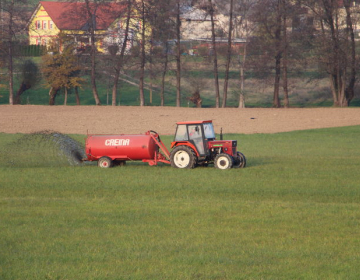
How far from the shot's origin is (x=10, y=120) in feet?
138

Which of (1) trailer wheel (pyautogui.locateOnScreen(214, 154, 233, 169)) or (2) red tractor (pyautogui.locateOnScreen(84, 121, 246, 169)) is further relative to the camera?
(2) red tractor (pyautogui.locateOnScreen(84, 121, 246, 169))

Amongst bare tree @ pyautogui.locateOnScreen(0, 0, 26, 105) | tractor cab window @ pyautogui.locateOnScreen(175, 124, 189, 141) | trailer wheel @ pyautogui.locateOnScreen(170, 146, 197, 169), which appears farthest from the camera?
bare tree @ pyautogui.locateOnScreen(0, 0, 26, 105)

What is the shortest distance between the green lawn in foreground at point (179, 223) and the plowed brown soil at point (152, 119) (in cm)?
1884

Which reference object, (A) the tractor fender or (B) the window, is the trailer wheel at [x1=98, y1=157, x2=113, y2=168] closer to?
(A) the tractor fender

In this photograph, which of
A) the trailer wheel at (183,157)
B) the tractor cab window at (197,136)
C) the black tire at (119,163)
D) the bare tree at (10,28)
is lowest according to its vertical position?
the black tire at (119,163)

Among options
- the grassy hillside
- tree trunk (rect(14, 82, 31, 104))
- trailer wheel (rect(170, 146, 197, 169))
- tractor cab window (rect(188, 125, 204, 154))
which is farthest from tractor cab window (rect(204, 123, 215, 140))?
tree trunk (rect(14, 82, 31, 104))

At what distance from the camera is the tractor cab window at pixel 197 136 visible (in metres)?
19.2

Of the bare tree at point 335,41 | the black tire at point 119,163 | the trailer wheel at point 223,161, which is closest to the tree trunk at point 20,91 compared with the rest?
the bare tree at point 335,41

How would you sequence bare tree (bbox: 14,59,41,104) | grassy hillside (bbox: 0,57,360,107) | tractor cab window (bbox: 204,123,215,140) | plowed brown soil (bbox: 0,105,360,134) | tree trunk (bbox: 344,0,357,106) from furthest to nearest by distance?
bare tree (bbox: 14,59,41,104) < grassy hillside (bbox: 0,57,360,107) < tree trunk (bbox: 344,0,357,106) < plowed brown soil (bbox: 0,105,360,134) < tractor cab window (bbox: 204,123,215,140)

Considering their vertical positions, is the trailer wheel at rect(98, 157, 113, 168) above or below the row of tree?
below

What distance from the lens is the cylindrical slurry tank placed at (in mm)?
19438

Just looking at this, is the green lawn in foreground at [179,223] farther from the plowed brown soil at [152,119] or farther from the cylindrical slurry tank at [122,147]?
the plowed brown soil at [152,119]

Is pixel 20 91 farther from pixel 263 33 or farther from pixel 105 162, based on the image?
pixel 105 162

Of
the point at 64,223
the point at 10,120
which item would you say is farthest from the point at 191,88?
the point at 64,223
